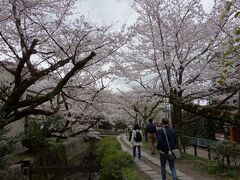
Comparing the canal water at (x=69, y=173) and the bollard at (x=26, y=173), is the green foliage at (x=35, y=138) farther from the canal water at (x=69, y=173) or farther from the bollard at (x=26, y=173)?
the bollard at (x=26, y=173)

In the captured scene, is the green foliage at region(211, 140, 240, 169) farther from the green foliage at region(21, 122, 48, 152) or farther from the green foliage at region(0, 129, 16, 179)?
the green foliage at region(21, 122, 48, 152)

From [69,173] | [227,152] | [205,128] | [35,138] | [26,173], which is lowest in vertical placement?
[69,173]

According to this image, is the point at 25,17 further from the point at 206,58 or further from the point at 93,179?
the point at 93,179

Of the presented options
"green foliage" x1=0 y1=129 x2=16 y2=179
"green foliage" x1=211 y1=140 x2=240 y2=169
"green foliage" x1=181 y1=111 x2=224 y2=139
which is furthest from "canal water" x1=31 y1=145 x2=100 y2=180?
"green foliage" x1=181 y1=111 x2=224 y2=139

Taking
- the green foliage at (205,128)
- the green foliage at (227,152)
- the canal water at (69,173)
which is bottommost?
the canal water at (69,173)

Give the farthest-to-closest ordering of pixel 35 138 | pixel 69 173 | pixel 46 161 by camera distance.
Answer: pixel 69 173
pixel 46 161
pixel 35 138

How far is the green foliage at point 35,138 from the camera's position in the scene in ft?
50.8

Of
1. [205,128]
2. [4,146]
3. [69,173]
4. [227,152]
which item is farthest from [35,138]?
[205,128]

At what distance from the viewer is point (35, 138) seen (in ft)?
51.2

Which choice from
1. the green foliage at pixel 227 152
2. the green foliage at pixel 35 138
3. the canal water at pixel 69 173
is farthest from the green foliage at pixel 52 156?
the green foliage at pixel 227 152

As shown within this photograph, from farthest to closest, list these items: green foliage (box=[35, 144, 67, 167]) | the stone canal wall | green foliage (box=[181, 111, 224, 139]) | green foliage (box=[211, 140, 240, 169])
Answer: green foliage (box=[181, 111, 224, 139]), green foliage (box=[35, 144, 67, 167]), the stone canal wall, green foliage (box=[211, 140, 240, 169])

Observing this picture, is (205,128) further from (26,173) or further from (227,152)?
(26,173)

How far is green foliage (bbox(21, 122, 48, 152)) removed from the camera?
15492 mm

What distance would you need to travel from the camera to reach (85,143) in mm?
34219
